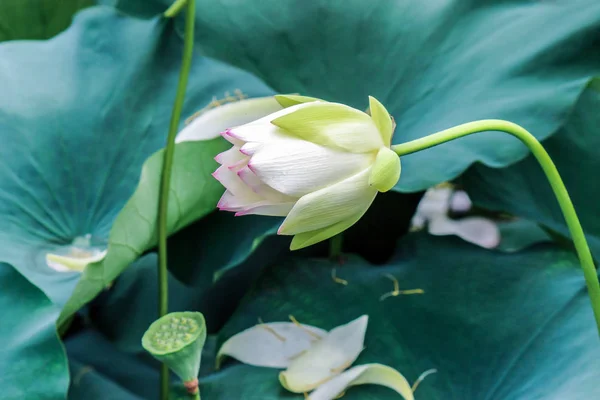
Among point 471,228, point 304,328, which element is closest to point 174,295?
point 304,328

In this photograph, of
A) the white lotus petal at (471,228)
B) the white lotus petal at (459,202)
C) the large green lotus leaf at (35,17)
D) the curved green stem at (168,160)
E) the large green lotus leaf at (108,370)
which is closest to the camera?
the curved green stem at (168,160)

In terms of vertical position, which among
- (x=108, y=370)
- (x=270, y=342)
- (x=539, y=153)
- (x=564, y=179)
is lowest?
(x=108, y=370)

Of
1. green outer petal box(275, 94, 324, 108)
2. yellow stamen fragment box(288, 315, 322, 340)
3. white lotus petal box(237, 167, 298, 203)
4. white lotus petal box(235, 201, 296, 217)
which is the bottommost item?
yellow stamen fragment box(288, 315, 322, 340)

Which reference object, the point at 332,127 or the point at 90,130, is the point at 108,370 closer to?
the point at 90,130

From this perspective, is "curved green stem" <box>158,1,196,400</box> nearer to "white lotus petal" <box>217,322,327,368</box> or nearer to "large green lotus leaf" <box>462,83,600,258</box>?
"white lotus petal" <box>217,322,327,368</box>

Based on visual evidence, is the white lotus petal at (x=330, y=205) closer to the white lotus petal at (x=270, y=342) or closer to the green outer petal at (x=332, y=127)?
the green outer petal at (x=332, y=127)

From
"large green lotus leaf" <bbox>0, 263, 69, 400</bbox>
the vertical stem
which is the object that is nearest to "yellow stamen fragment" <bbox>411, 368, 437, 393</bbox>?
the vertical stem

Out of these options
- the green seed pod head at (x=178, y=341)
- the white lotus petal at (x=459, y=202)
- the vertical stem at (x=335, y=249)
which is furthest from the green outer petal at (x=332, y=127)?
the white lotus petal at (x=459, y=202)
